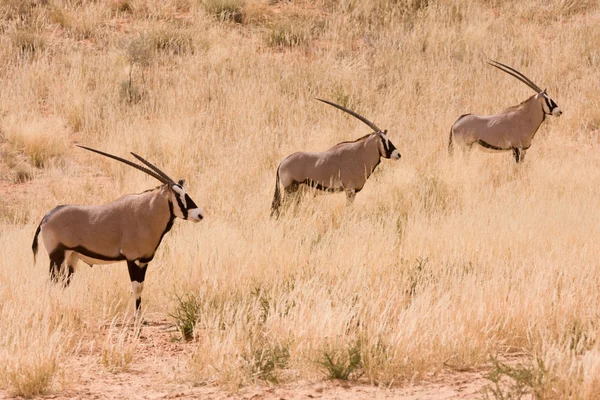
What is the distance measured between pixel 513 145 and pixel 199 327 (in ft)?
21.3

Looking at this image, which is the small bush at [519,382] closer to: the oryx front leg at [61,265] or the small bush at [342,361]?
the small bush at [342,361]

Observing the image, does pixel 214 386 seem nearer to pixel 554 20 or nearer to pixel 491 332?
pixel 491 332

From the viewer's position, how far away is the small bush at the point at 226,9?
17.5 metres

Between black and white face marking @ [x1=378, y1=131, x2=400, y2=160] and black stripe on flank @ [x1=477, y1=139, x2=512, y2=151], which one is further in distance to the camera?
black stripe on flank @ [x1=477, y1=139, x2=512, y2=151]

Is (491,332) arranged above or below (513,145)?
below

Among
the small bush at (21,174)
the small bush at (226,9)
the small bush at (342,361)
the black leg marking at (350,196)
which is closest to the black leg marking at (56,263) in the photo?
the small bush at (342,361)

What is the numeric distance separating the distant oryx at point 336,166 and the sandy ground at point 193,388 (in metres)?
3.52

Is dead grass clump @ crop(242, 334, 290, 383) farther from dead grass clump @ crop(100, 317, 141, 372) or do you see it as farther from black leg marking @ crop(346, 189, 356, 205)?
black leg marking @ crop(346, 189, 356, 205)

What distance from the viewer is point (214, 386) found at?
5234mm

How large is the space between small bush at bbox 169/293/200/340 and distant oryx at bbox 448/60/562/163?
5953mm

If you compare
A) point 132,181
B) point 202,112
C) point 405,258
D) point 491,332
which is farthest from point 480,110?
point 491,332

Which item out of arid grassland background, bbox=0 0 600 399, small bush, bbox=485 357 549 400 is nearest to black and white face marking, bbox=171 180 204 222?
arid grassland background, bbox=0 0 600 399

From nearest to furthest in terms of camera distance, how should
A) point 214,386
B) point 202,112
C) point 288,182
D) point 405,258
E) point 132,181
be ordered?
point 214,386 → point 405,258 → point 288,182 → point 132,181 → point 202,112

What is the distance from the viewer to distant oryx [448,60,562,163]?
11523 mm
